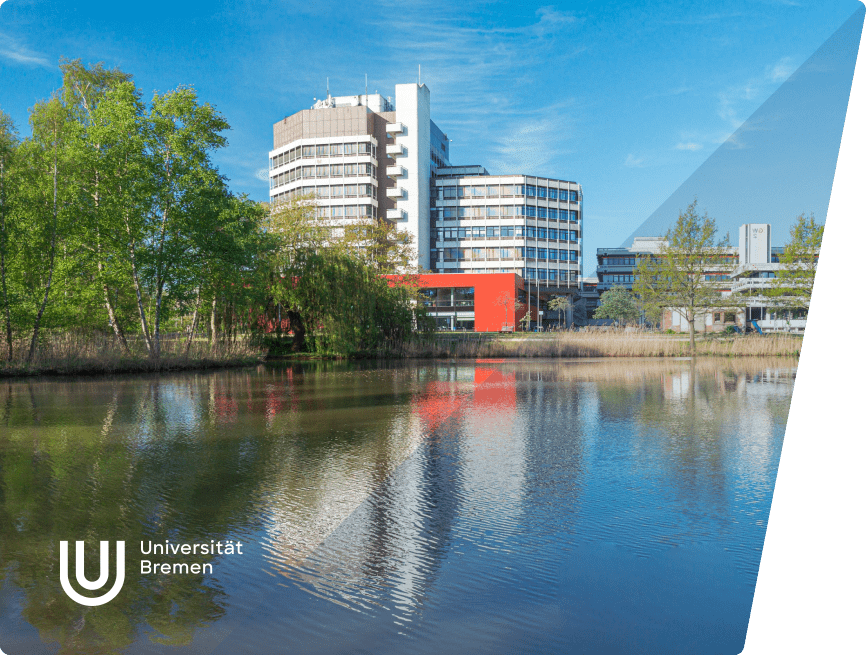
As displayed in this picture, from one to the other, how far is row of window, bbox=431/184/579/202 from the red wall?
24.8 meters

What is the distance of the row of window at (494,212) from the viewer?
9806 centimetres

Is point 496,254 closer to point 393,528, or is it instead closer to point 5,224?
point 5,224

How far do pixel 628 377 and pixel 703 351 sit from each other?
15027 mm

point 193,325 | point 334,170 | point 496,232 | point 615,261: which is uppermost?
point 334,170

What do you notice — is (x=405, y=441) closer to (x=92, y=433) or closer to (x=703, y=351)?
(x=92, y=433)

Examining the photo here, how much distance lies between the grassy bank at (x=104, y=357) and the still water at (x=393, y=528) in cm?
1119

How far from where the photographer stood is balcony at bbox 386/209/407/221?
9225cm

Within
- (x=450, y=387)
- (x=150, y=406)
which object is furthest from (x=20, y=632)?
(x=450, y=387)

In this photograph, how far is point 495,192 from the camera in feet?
324

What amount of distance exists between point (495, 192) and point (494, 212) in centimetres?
315

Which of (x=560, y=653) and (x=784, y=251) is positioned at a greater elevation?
(x=784, y=251)

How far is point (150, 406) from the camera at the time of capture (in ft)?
43.6

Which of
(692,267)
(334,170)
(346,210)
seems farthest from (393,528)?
(334,170)

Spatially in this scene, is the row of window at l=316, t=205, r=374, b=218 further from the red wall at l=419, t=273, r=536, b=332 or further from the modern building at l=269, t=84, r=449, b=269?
the red wall at l=419, t=273, r=536, b=332
